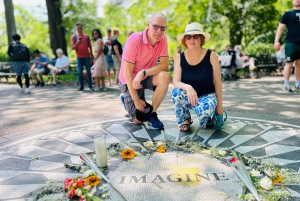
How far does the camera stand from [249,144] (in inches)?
142

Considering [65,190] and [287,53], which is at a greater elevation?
[287,53]

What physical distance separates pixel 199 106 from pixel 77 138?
157 cm

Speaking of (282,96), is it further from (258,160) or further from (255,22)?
(255,22)

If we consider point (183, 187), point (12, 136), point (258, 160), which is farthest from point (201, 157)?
point (12, 136)

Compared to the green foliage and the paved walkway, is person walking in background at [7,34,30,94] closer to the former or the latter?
the paved walkway

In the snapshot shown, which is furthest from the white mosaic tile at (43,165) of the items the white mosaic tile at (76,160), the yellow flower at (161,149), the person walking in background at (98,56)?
the person walking in background at (98,56)

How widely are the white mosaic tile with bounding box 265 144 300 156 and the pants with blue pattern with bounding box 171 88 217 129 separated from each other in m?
0.84

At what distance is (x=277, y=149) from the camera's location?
339cm

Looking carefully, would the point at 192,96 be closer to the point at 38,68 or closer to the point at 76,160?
the point at 76,160

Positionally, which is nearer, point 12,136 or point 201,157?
point 201,157

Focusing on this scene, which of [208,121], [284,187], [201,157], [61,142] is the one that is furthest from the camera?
[208,121]

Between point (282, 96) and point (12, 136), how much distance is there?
17.0ft

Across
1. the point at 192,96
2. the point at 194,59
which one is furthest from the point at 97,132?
the point at 194,59

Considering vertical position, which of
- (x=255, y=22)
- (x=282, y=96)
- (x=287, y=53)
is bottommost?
(x=282, y=96)
